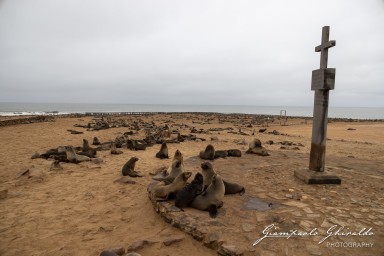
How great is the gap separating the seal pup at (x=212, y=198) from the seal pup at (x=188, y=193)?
99mm

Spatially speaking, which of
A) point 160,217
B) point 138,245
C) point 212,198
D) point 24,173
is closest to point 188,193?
point 212,198

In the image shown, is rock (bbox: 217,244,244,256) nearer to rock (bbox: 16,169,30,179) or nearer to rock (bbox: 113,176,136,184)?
rock (bbox: 113,176,136,184)

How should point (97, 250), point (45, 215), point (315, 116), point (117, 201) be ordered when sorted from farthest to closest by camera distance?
point (315, 116)
point (117, 201)
point (45, 215)
point (97, 250)

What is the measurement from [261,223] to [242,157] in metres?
5.96

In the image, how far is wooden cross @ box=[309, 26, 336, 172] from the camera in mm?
7161

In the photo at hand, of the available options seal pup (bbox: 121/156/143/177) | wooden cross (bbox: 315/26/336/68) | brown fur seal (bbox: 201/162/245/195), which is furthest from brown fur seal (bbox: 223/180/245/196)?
wooden cross (bbox: 315/26/336/68)

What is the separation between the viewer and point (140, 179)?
330 inches

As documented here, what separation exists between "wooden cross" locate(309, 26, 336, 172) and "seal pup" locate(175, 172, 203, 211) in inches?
150

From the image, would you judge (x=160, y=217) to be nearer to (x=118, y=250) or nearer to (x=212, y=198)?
(x=212, y=198)

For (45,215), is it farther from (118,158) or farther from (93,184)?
(118,158)

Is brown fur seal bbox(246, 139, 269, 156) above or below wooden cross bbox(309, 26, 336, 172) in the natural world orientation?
below

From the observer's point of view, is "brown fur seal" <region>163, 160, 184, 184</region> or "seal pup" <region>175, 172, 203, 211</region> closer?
"seal pup" <region>175, 172, 203, 211</region>

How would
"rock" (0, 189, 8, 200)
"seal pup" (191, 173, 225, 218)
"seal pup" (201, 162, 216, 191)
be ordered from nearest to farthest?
"seal pup" (191, 173, 225, 218) < "seal pup" (201, 162, 216, 191) < "rock" (0, 189, 8, 200)

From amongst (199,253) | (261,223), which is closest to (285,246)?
(261,223)
